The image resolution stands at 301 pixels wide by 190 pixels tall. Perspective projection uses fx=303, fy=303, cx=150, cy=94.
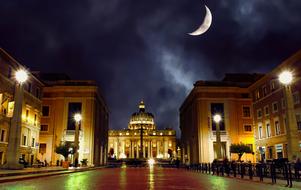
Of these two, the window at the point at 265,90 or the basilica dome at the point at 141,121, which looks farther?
the basilica dome at the point at 141,121

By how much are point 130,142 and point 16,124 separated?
147176 mm

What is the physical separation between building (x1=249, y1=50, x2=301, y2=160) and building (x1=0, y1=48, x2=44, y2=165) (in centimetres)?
3645

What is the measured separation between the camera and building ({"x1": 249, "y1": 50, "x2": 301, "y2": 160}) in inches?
1629

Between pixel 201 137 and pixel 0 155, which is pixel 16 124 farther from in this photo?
pixel 201 137

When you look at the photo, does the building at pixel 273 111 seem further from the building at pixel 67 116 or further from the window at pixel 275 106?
the building at pixel 67 116

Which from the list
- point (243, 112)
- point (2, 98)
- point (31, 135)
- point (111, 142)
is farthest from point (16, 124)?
point (111, 142)

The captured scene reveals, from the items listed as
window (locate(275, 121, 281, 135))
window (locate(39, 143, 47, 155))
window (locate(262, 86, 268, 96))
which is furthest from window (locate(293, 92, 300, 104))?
window (locate(39, 143, 47, 155))

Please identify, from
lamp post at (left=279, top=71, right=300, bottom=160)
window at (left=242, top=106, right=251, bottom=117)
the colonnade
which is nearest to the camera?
lamp post at (left=279, top=71, right=300, bottom=160)

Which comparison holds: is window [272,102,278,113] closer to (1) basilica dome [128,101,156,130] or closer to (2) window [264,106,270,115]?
(2) window [264,106,270,115]

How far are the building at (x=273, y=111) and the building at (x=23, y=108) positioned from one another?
36.4 metres

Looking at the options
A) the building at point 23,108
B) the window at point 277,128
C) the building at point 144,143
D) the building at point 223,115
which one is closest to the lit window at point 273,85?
the window at point 277,128

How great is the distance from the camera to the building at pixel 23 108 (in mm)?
40406

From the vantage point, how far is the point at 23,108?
47.2m

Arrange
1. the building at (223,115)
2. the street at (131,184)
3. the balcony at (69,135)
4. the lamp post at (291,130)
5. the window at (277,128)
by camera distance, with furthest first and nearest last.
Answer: the building at (223,115), the balcony at (69,135), the window at (277,128), the lamp post at (291,130), the street at (131,184)
